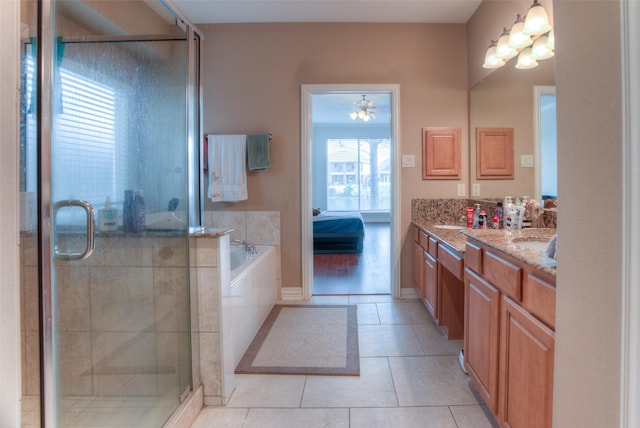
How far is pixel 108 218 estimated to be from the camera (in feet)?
4.28

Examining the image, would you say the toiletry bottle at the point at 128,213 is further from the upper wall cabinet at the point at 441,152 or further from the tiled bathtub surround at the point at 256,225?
the upper wall cabinet at the point at 441,152

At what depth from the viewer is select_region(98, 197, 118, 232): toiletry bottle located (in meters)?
1.27

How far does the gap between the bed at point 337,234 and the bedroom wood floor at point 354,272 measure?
0.18 metres

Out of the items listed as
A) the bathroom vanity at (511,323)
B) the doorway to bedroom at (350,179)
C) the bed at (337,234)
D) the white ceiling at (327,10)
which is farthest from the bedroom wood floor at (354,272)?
the white ceiling at (327,10)

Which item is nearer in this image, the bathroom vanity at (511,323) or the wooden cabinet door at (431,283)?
Answer: the bathroom vanity at (511,323)

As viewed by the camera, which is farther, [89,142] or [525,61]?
[525,61]

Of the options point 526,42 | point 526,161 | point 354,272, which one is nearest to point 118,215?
point 526,161

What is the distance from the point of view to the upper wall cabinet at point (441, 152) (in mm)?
3195

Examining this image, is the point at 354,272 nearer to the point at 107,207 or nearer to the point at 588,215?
the point at 107,207

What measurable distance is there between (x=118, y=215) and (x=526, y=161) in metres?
2.48

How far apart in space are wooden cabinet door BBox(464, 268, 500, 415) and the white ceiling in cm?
238

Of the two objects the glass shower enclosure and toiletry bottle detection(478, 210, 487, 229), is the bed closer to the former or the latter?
toiletry bottle detection(478, 210, 487, 229)

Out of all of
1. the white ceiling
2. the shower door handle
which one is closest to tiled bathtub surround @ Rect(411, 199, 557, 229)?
the white ceiling

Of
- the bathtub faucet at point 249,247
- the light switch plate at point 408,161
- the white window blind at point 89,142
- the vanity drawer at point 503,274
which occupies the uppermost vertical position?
the light switch plate at point 408,161
